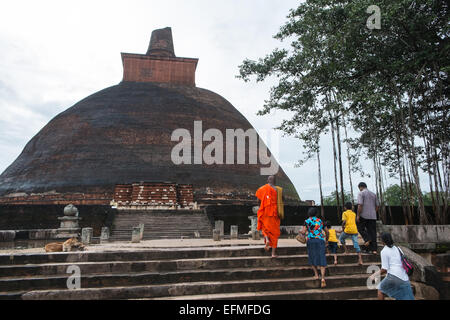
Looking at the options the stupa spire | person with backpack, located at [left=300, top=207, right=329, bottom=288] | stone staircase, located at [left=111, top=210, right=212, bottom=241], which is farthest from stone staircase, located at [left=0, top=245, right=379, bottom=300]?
the stupa spire

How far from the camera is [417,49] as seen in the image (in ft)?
23.0

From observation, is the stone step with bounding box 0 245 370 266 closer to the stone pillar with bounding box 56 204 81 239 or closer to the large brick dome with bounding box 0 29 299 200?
the stone pillar with bounding box 56 204 81 239

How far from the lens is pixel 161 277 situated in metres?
3.69

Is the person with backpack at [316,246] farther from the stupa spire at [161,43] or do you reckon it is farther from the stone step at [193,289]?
the stupa spire at [161,43]

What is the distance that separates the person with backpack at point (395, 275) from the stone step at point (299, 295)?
0.56 metres

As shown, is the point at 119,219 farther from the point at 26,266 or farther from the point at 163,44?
the point at 163,44

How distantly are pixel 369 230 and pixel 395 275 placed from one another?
5.45ft

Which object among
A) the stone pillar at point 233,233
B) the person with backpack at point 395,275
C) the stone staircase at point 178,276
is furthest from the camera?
the stone pillar at point 233,233

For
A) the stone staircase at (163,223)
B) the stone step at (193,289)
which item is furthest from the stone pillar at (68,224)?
the stone step at (193,289)

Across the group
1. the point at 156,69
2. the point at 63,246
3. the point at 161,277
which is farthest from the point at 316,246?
the point at 156,69

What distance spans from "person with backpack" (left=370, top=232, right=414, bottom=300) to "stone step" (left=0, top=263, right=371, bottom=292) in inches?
42.6

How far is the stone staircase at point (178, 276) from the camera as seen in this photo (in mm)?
3453
